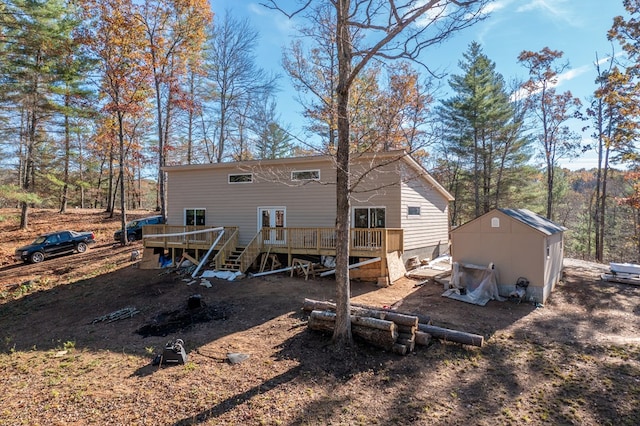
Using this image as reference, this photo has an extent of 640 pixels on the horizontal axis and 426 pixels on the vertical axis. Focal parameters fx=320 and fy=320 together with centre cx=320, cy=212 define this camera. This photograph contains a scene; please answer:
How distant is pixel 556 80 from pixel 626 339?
718 inches

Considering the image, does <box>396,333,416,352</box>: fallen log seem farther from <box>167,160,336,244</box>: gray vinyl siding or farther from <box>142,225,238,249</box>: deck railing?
<box>142,225,238,249</box>: deck railing

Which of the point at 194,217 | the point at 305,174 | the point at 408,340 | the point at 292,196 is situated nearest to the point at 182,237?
the point at 194,217

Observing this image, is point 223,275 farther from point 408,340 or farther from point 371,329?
point 408,340

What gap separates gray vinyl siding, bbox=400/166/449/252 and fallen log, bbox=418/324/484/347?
21.3 feet

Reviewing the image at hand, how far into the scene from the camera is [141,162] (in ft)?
62.3

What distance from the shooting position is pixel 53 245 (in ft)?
52.2

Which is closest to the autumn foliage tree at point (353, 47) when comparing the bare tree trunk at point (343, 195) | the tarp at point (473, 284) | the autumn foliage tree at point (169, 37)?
the bare tree trunk at point (343, 195)

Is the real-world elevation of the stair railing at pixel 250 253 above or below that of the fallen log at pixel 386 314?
above

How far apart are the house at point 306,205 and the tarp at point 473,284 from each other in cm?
227

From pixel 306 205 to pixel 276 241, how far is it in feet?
6.12

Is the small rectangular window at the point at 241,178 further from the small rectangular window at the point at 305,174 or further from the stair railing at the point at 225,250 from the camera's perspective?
the stair railing at the point at 225,250

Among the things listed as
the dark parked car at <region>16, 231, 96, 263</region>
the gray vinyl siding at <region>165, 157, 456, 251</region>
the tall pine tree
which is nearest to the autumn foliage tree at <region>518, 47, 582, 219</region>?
the tall pine tree

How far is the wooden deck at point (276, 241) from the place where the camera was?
10.7 metres

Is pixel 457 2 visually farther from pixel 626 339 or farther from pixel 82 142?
pixel 82 142
